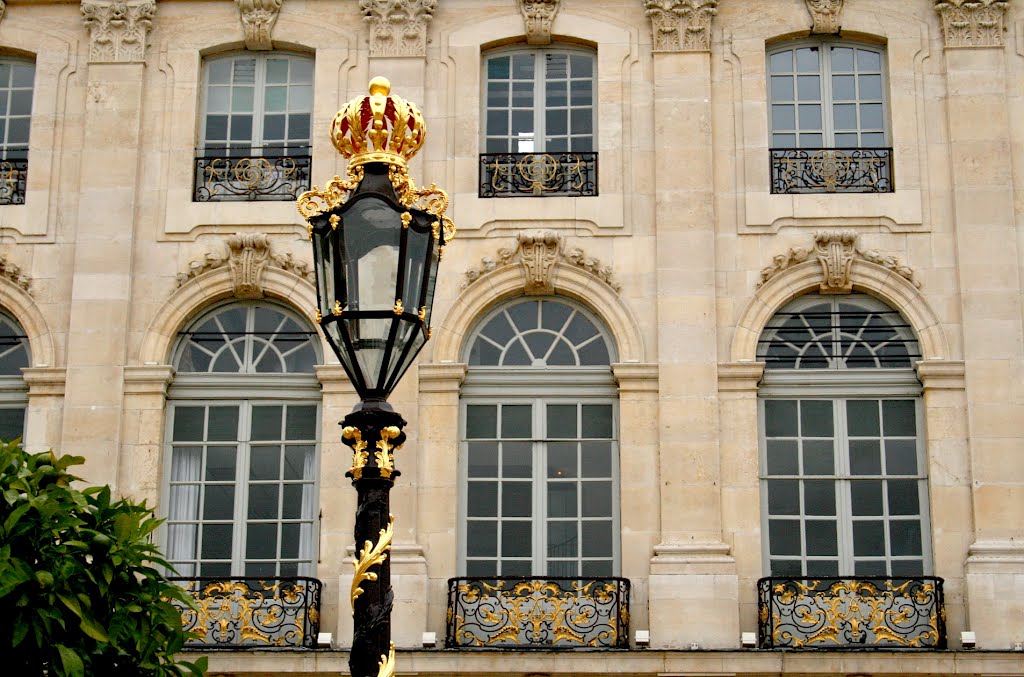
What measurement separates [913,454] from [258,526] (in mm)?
5885

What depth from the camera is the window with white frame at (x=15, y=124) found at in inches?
745

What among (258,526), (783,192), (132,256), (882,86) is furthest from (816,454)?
(132,256)

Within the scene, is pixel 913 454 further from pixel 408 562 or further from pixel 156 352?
pixel 156 352

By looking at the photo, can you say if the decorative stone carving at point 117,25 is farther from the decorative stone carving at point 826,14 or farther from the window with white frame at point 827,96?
the decorative stone carving at point 826,14

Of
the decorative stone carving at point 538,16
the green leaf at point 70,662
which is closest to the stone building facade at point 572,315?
the decorative stone carving at point 538,16

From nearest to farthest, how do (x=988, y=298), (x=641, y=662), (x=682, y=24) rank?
(x=641, y=662), (x=988, y=298), (x=682, y=24)

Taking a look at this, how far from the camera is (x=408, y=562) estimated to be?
686 inches

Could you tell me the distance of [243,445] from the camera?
18219mm

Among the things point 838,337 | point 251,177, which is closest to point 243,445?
point 251,177

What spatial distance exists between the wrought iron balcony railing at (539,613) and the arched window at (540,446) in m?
0.30

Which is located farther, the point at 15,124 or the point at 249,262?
the point at 15,124

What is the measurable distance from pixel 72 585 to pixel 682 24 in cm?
839

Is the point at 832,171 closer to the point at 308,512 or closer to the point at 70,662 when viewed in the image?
the point at 308,512

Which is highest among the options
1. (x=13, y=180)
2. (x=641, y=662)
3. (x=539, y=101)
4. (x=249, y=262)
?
(x=539, y=101)
